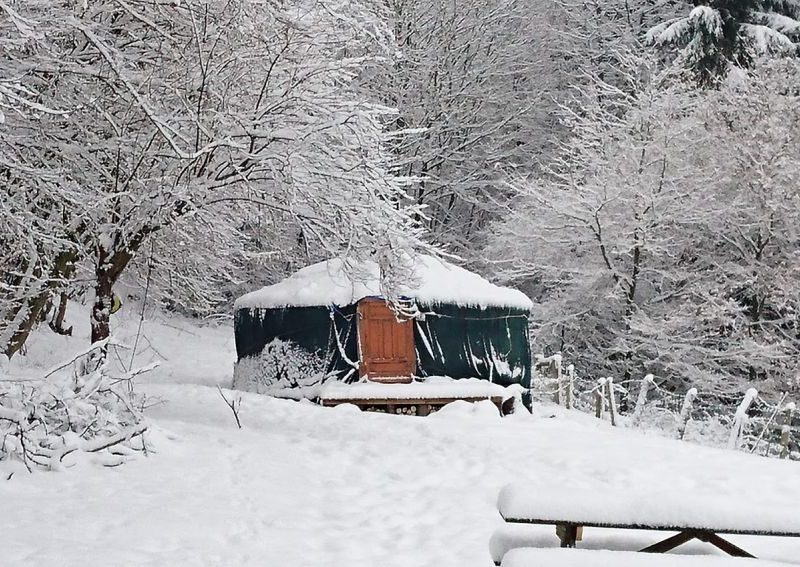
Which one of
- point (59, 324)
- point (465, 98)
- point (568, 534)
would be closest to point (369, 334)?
point (59, 324)

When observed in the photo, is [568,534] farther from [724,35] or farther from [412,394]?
[724,35]

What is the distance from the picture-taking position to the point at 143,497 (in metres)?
4.98

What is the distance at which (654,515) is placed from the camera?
2.93m

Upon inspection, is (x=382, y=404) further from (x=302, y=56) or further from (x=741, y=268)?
(x=741, y=268)

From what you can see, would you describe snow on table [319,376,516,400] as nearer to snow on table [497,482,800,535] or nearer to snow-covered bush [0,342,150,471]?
snow-covered bush [0,342,150,471]

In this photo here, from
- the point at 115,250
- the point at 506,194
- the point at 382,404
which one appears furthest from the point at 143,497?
the point at 506,194

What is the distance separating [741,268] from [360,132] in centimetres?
1005

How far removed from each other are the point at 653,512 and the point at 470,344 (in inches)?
342

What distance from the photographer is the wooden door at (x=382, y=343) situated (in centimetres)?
1109

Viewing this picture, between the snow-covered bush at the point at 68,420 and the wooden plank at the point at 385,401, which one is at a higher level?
the snow-covered bush at the point at 68,420

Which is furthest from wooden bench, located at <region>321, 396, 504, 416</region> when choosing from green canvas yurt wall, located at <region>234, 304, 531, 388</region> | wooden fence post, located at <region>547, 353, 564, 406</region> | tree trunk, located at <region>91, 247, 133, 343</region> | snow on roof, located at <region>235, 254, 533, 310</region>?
tree trunk, located at <region>91, 247, 133, 343</region>

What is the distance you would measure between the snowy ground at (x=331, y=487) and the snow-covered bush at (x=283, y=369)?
77.8 inches

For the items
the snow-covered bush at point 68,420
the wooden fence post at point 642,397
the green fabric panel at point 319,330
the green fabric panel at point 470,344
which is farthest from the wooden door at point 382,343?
the snow-covered bush at point 68,420

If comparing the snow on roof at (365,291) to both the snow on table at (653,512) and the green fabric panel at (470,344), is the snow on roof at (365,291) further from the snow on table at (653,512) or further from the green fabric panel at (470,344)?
the snow on table at (653,512)
